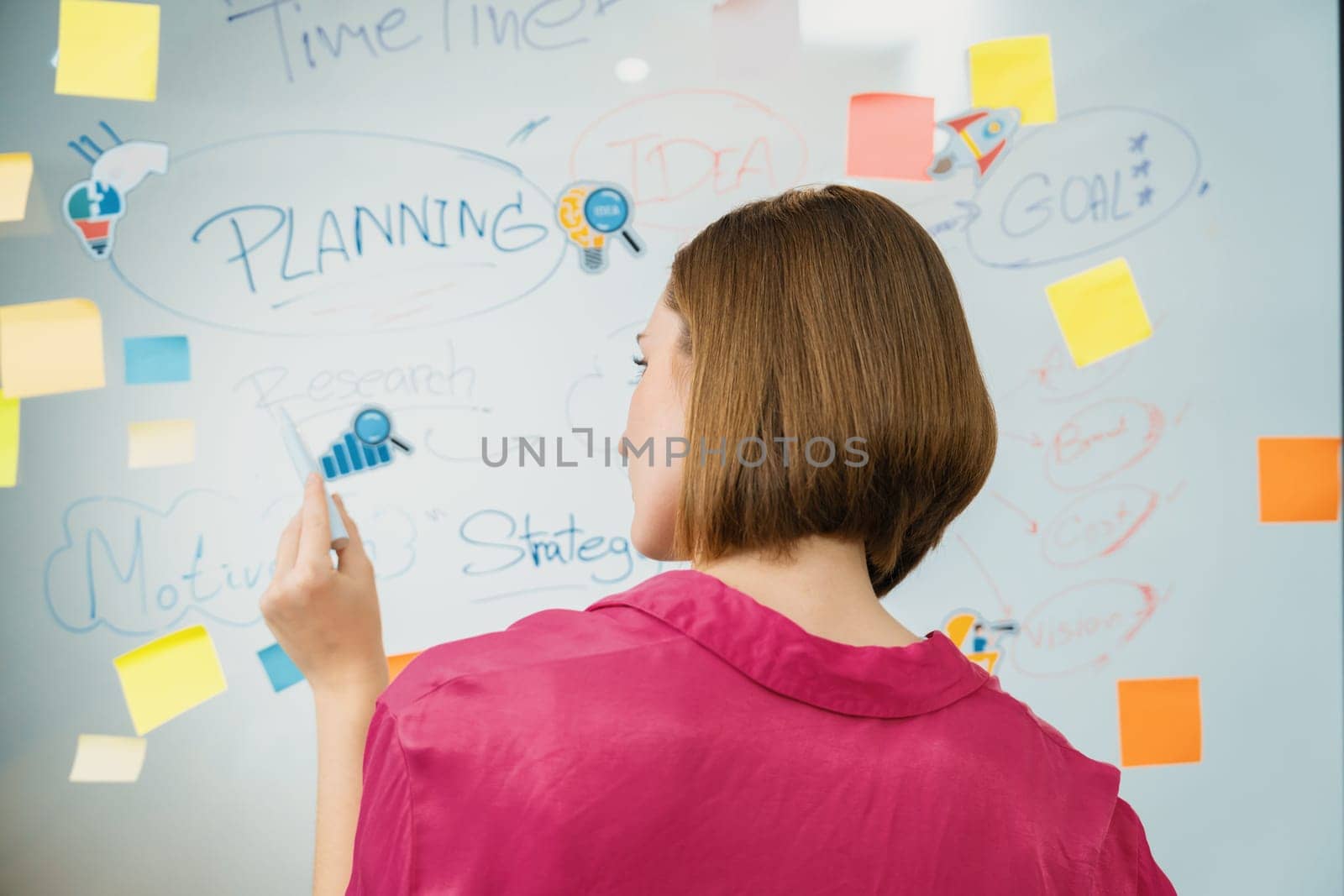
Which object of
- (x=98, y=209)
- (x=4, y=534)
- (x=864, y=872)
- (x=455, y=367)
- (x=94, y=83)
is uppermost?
(x=94, y=83)

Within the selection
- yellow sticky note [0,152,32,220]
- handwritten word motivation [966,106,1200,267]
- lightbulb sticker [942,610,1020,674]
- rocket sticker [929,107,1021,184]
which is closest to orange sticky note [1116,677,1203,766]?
lightbulb sticker [942,610,1020,674]

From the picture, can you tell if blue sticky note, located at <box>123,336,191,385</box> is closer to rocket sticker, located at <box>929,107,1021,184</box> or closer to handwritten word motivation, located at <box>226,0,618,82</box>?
handwritten word motivation, located at <box>226,0,618,82</box>

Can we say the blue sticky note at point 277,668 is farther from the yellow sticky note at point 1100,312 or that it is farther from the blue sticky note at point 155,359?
the yellow sticky note at point 1100,312

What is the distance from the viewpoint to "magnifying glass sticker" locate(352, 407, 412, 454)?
0.91m

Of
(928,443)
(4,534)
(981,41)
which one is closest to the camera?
(928,443)

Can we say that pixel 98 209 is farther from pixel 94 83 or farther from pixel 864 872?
pixel 864 872

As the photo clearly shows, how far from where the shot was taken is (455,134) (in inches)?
36.7

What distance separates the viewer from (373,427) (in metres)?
0.92

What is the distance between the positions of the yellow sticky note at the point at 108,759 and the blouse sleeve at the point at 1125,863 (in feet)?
2.70

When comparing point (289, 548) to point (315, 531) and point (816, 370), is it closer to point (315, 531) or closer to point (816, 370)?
point (315, 531)

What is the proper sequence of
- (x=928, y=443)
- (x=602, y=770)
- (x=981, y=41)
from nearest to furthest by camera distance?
(x=602, y=770)
(x=928, y=443)
(x=981, y=41)

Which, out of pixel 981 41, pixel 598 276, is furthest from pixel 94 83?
pixel 981 41

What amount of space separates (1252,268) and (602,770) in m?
1.06

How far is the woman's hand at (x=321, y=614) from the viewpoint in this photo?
564mm
